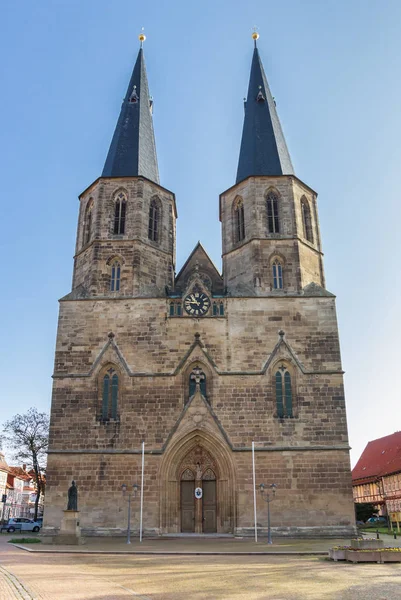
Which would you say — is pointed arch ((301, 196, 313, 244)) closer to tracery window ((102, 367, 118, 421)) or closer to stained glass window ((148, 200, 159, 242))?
stained glass window ((148, 200, 159, 242))

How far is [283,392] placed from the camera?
25.1m

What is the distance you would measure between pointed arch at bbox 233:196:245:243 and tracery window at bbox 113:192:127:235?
19.5 ft

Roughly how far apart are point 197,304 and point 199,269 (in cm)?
364

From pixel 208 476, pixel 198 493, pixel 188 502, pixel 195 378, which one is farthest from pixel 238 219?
pixel 188 502

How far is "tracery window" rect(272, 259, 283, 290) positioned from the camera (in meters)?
27.5

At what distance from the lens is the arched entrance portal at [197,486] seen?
928 inches

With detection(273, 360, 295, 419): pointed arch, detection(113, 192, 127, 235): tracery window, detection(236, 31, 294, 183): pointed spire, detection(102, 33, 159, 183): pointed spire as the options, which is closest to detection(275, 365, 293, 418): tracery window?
detection(273, 360, 295, 419): pointed arch

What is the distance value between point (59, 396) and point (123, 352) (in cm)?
346

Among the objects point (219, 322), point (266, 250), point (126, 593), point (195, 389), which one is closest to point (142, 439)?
point (195, 389)

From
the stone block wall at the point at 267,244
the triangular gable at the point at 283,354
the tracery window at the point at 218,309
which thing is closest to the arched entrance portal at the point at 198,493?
the triangular gable at the point at 283,354

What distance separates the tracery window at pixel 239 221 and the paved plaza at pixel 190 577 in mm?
17165

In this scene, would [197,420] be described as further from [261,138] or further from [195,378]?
[261,138]

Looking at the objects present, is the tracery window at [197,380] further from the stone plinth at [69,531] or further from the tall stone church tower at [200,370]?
the stone plinth at [69,531]

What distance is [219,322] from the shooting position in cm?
2634
